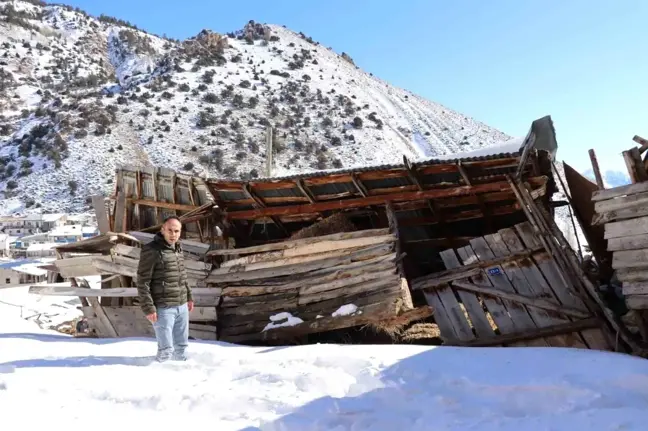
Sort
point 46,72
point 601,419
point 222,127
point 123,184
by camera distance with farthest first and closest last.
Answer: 1. point 46,72
2. point 222,127
3. point 123,184
4. point 601,419

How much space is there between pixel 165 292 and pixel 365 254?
3305 millimetres

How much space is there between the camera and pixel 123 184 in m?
9.98

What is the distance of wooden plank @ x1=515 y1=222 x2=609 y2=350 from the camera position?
630 centimetres

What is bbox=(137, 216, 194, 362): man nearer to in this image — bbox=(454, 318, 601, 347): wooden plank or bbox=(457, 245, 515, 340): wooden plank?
bbox=(454, 318, 601, 347): wooden plank

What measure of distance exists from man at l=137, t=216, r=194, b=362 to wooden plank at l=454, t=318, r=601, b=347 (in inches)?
159

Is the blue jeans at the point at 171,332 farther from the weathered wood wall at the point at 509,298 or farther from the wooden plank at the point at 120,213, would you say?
the wooden plank at the point at 120,213

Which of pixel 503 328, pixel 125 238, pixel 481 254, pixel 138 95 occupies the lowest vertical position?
pixel 503 328

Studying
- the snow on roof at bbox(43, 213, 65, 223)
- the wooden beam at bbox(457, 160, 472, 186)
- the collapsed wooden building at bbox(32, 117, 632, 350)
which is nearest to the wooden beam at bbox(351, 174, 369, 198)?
the collapsed wooden building at bbox(32, 117, 632, 350)

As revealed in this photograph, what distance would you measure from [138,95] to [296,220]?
65.1m

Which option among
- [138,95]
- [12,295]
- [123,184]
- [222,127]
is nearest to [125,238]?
[123,184]

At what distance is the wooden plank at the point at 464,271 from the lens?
6.89 m

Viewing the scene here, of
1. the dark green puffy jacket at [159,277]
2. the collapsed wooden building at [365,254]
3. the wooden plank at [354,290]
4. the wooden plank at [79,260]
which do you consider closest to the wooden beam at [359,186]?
the collapsed wooden building at [365,254]

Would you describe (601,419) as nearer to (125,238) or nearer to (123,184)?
(125,238)

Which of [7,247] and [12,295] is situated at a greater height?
[7,247]
